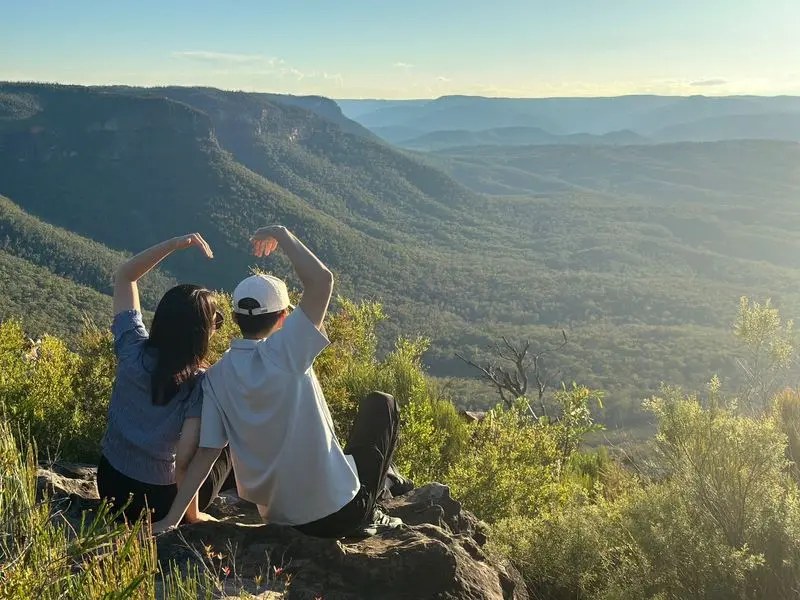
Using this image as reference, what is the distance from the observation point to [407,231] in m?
114

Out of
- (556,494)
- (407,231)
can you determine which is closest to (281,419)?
Answer: (556,494)

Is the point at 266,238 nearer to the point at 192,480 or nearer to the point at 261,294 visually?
the point at 261,294

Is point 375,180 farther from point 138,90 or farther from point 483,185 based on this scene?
point 483,185

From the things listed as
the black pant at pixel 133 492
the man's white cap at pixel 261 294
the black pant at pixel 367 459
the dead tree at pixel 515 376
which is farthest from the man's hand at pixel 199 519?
the dead tree at pixel 515 376

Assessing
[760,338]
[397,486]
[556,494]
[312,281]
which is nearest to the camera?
[312,281]

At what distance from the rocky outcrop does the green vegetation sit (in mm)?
349

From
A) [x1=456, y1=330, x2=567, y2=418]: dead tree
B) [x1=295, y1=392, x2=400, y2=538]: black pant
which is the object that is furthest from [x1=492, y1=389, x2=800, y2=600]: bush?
[x1=456, y1=330, x2=567, y2=418]: dead tree

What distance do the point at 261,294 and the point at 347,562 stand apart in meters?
1.16

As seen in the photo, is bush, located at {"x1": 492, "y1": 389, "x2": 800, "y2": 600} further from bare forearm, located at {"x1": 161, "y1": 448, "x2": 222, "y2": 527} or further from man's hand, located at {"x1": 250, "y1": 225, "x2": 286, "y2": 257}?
man's hand, located at {"x1": 250, "y1": 225, "x2": 286, "y2": 257}

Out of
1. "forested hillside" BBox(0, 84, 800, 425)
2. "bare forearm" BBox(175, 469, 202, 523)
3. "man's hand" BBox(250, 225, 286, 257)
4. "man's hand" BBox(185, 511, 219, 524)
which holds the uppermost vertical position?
"man's hand" BBox(250, 225, 286, 257)

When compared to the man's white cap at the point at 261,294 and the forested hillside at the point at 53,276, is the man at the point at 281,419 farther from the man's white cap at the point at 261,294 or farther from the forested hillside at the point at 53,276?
the forested hillside at the point at 53,276

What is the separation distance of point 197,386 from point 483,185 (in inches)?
7378

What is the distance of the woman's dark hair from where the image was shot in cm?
303

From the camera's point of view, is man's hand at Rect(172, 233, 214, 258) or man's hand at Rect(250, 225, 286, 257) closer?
man's hand at Rect(250, 225, 286, 257)
